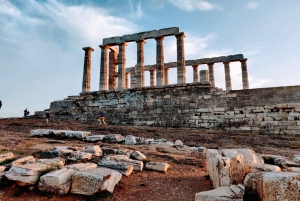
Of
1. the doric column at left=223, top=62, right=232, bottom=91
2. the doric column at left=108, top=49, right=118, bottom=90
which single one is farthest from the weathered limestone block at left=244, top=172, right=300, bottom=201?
the doric column at left=223, top=62, right=232, bottom=91

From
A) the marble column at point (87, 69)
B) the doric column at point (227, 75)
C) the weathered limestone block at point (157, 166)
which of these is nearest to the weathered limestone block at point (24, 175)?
the weathered limestone block at point (157, 166)

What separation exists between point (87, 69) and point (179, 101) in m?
11.1

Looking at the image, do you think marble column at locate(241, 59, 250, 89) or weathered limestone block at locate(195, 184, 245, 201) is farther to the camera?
marble column at locate(241, 59, 250, 89)

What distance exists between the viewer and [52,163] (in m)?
5.37

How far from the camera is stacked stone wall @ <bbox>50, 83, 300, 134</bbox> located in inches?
555

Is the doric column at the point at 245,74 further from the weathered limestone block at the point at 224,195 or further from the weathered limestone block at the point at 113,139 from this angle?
the weathered limestone block at the point at 224,195

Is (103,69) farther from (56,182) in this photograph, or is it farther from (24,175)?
(56,182)

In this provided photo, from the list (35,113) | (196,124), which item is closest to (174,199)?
(196,124)

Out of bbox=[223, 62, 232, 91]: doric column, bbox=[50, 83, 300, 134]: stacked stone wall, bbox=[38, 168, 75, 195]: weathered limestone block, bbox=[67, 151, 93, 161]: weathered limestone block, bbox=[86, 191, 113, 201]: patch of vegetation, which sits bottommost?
bbox=[86, 191, 113, 201]: patch of vegetation

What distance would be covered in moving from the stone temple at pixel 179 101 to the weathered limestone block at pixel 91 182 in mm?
12316

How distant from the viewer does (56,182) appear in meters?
4.36

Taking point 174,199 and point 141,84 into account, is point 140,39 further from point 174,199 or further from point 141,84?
point 174,199

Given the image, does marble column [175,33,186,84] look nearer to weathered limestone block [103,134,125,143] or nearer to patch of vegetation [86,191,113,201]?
weathered limestone block [103,134,125,143]

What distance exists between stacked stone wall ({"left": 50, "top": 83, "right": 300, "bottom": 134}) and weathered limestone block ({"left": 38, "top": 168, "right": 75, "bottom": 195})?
12.6 m
